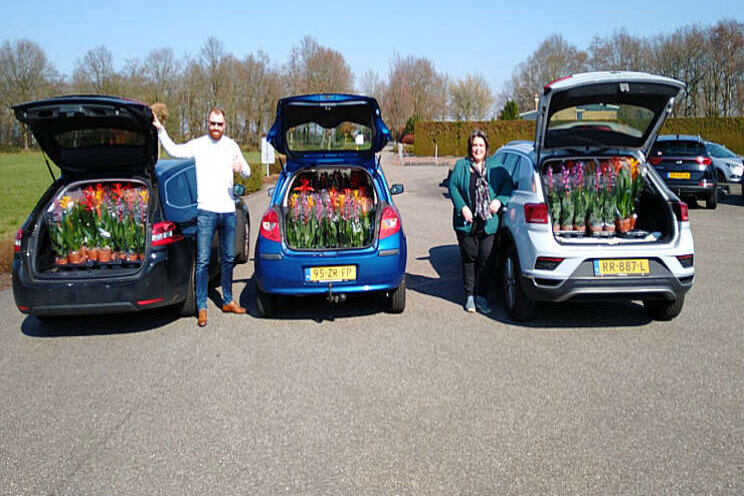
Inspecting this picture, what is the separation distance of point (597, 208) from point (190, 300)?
4.33 metres

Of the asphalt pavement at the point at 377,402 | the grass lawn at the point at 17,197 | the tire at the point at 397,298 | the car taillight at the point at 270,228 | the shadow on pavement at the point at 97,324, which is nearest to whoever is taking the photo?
the asphalt pavement at the point at 377,402

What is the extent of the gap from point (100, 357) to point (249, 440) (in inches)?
89.9

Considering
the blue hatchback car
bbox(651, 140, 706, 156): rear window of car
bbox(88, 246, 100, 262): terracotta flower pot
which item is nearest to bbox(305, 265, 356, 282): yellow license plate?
the blue hatchback car

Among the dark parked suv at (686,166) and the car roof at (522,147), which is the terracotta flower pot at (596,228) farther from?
the dark parked suv at (686,166)

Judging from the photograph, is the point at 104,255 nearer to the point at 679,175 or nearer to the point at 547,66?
the point at 679,175

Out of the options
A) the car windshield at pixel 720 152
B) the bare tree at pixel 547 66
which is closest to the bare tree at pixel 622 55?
the bare tree at pixel 547 66

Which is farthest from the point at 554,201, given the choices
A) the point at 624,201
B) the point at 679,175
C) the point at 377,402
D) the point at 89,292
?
the point at 679,175

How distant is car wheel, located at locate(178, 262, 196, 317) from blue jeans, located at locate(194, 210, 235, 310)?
7 cm

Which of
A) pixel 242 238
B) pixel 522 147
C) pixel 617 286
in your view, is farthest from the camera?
pixel 242 238

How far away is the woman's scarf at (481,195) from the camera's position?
599 centimetres

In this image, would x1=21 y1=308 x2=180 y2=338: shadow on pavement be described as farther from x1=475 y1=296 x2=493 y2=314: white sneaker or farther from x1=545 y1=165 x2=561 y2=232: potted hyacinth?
x1=545 y1=165 x2=561 y2=232: potted hyacinth

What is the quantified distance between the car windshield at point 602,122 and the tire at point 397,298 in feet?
7.13

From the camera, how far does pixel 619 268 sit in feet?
17.3

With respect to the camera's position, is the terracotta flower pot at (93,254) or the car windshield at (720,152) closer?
the terracotta flower pot at (93,254)
